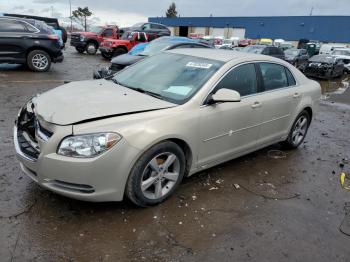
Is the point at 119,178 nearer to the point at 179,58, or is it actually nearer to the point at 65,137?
the point at 65,137

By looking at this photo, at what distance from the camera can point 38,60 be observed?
1152 cm

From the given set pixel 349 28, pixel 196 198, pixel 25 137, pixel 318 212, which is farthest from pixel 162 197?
pixel 349 28

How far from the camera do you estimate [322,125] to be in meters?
7.42

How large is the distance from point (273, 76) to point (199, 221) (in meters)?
2.51

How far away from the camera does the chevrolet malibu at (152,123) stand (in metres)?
2.84

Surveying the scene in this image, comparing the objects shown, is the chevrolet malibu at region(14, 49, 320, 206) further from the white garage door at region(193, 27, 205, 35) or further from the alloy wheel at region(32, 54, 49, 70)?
the white garage door at region(193, 27, 205, 35)

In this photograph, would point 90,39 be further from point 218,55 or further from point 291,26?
point 291,26

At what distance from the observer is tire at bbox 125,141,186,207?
308 cm

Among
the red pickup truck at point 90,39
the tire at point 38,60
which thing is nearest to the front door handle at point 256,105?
the tire at point 38,60

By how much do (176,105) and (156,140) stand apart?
0.50 m

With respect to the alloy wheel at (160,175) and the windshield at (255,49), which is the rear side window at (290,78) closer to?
the alloy wheel at (160,175)

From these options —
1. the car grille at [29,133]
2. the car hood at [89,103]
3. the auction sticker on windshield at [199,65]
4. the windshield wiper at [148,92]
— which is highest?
the auction sticker on windshield at [199,65]

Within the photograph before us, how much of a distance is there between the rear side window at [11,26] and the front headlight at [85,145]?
31.6 ft

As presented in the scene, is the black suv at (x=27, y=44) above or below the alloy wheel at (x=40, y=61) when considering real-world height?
above
